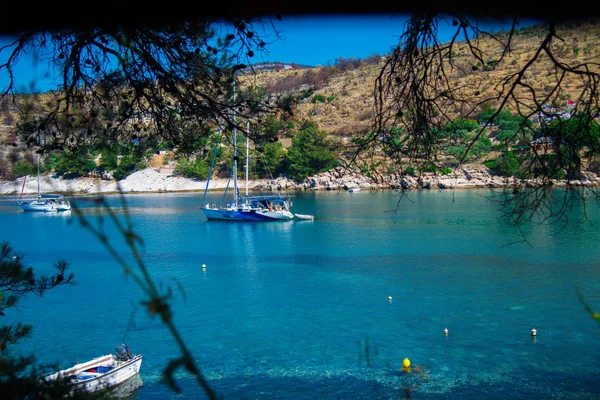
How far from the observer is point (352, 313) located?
11.2 meters

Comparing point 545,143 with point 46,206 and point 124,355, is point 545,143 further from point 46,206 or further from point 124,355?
point 46,206

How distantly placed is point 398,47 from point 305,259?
14.2 m

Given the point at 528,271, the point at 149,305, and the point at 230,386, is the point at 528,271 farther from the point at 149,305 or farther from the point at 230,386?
the point at 149,305

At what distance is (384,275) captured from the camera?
46.9 ft

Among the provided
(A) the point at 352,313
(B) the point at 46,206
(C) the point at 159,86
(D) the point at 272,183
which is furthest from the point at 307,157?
(C) the point at 159,86

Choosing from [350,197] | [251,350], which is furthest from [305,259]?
[350,197]

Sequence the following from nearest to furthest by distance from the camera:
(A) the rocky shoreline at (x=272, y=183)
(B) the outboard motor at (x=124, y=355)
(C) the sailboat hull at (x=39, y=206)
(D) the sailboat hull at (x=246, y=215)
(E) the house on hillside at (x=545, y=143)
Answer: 1. (E) the house on hillside at (x=545, y=143)
2. (B) the outboard motor at (x=124, y=355)
3. (D) the sailboat hull at (x=246, y=215)
4. (C) the sailboat hull at (x=39, y=206)
5. (A) the rocky shoreline at (x=272, y=183)

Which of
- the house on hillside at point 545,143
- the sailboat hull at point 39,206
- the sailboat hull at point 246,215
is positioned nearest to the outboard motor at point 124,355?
the house on hillside at point 545,143

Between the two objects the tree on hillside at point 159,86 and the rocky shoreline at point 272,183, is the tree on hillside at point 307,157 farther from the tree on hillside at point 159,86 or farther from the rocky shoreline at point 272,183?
the tree on hillside at point 159,86

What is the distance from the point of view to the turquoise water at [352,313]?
8.29 meters

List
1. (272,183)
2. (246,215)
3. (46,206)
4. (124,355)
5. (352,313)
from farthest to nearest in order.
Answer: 1. (272,183)
2. (46,206)
3. (246,215)
4. (352,313)
5. (124,355)

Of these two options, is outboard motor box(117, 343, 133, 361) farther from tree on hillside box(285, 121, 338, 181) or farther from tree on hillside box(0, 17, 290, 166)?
tree on hillside box(285, 121, 338, 181)

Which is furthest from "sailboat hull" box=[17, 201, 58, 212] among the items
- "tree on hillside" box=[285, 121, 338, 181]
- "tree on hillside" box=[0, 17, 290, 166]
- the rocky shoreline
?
"tree on hillside" box=[0, 17, 290, 166]

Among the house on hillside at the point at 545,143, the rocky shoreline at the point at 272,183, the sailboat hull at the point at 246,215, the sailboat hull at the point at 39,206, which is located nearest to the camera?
the house on hillside at the point at 545,143
